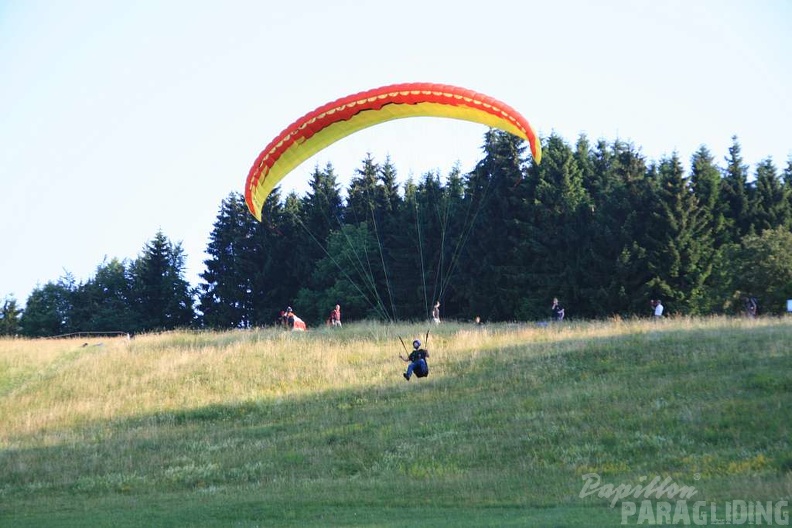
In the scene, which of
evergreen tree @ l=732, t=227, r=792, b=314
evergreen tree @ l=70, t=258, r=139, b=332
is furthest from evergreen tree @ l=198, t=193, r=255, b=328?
evergreen tree @ l=732, t=227, r=792, b=314

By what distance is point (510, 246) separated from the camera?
5600cm

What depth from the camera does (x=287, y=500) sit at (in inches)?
646

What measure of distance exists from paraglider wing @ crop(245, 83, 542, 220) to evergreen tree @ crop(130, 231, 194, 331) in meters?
53.2

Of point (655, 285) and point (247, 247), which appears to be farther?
point (247, 247)

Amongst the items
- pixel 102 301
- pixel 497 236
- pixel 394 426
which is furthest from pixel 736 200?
pixel 102 301

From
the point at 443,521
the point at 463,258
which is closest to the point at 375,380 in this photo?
the point at 443,521

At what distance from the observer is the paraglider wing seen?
19.7 m

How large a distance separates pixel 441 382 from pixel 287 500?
1044 cm

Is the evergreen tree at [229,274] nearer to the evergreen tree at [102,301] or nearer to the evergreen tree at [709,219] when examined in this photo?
the evergreen tree at [102,301]

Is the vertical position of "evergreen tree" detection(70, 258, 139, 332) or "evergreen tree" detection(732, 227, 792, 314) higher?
"evergreen tree" detection(70, 258, 139, 332)

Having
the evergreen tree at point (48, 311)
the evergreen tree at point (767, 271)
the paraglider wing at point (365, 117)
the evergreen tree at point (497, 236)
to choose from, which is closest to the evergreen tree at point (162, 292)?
the evergreen tree at point (48, 311)

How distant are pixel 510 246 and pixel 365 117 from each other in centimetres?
3677

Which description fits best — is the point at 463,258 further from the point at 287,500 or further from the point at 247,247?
the point at 287,500

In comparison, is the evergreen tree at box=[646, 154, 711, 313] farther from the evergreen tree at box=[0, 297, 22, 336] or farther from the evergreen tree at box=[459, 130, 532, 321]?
the evergreen tree at box=[0, 297, 22, 336]
